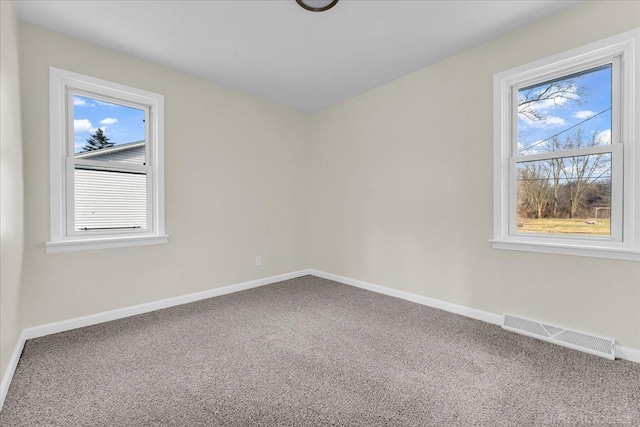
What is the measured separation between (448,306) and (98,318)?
129 inches

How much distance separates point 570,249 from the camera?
84.7 inches

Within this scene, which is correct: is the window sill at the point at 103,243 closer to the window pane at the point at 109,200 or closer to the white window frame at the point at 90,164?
the white window frame at the point at 90,164

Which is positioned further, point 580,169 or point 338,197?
point 338,197

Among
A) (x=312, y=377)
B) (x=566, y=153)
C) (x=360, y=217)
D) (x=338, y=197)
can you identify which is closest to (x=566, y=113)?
(x=566, y=153)

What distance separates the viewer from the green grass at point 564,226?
2.09 meters

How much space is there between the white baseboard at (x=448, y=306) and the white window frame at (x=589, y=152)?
628 millimetres

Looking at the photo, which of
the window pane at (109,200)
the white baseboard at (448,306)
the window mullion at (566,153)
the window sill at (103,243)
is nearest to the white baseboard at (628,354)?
the white baseboard at (448,306)

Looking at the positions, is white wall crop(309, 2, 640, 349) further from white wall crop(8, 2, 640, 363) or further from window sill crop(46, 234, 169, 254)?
window sill crop(46, 234, 169, 254)

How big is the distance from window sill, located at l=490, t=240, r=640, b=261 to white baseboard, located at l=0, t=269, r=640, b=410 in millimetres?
617

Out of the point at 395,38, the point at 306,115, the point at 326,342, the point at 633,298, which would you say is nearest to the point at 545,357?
the point at 633,298

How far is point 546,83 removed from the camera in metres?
2.38

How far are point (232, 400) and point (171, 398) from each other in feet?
1.10

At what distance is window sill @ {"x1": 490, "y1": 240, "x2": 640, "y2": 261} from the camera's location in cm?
193

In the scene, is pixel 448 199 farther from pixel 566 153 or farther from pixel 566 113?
pixel 566 113
